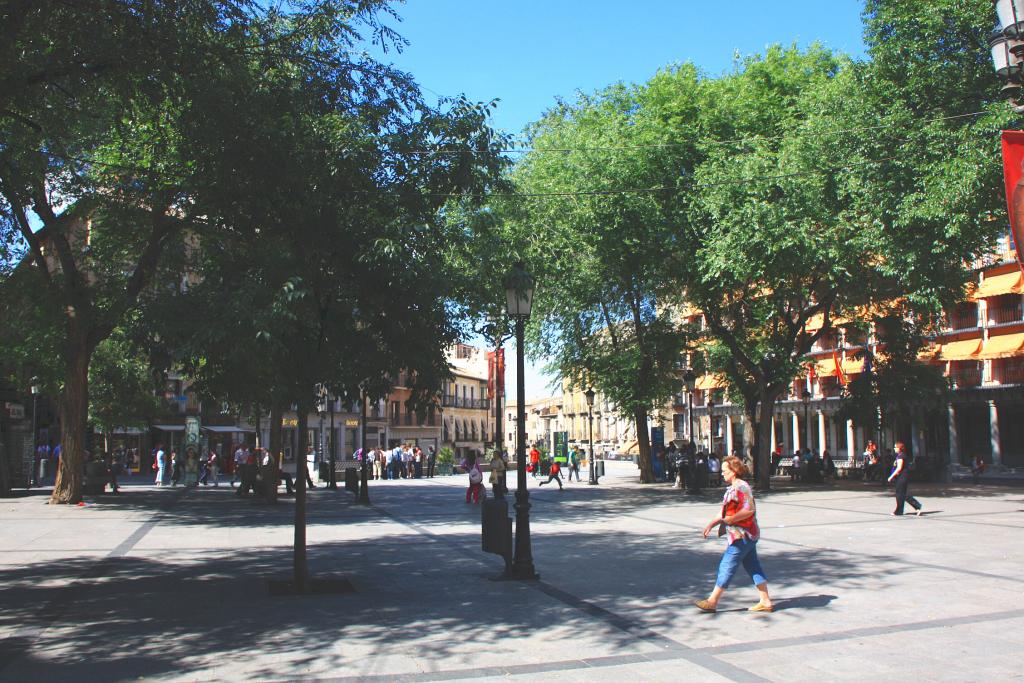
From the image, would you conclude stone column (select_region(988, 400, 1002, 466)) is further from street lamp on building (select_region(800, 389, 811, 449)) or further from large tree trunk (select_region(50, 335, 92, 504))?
large tree trunk (select_region(50, 335, 92, 504))

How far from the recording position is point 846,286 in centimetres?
2544

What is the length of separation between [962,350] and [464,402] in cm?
6048

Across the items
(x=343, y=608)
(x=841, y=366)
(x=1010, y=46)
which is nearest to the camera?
(x=1010, y=46)

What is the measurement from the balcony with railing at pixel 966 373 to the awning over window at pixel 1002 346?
1.33 metres

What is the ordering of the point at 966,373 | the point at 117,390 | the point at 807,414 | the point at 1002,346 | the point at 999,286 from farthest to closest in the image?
the point at 807,414
the point at 966,373
the point at 999,286
the point at 1002,346
the point at 117,390

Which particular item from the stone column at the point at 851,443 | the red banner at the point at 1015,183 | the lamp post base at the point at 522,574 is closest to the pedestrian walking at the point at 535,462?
the stone column at the point at 851,443

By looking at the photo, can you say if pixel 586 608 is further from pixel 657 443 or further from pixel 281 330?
pixel 657 443

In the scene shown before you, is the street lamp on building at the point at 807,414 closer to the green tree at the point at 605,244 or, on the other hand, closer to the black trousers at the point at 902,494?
the green tree at the point at 605,244

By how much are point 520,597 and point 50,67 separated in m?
8.03

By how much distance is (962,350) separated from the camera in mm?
41219

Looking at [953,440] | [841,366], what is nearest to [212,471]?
[841,366]

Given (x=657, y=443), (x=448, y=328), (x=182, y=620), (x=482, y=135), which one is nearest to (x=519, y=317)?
(x=448, y=328)

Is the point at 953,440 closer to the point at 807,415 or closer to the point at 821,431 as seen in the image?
the point at 807,415

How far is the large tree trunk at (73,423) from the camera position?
2242 centimetres
